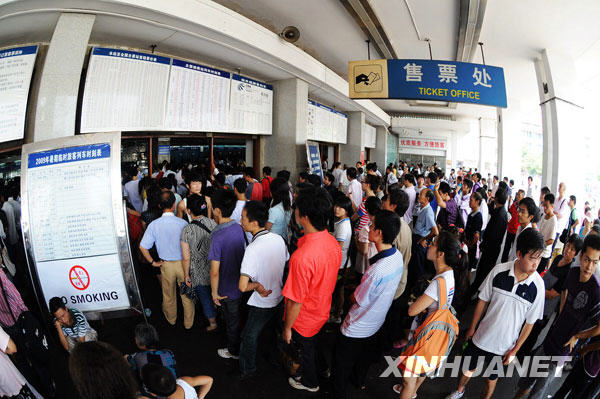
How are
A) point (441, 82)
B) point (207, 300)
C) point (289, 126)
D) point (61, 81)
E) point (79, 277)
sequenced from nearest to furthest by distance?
point (79, 277) → point (207, 300) → point (61, 81) → point (441, 82) → point (289, 126)

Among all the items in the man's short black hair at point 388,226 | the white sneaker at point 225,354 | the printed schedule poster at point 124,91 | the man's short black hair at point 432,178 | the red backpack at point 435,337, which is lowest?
the white sneaker at point 225,354

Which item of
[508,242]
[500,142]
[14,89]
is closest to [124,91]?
[14,89]

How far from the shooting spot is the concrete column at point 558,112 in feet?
17.9

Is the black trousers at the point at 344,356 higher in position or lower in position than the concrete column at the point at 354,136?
lower

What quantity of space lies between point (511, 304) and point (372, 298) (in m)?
0.87

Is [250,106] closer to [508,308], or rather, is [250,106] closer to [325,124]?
[325,124]

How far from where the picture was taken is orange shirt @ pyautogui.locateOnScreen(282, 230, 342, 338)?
1.63 m

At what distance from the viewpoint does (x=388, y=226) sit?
1724 millimetres

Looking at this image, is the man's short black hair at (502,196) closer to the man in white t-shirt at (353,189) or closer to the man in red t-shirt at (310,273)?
the man in white t-shirt at (353,189)

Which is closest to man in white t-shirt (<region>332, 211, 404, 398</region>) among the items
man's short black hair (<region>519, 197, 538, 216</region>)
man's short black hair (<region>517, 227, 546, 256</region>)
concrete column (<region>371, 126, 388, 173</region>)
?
man's short black hair (<region>517, 227, 546, 256</region>)

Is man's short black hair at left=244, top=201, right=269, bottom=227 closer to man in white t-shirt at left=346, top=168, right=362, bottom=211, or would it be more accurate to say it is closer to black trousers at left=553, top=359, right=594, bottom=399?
black trousers at left=553, top=359, right=594, bottom=399

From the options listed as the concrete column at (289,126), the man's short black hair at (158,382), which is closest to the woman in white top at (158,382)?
the man's short black hair at (158,382)

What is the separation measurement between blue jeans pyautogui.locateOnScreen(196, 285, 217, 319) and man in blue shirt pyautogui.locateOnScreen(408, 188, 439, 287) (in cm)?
212

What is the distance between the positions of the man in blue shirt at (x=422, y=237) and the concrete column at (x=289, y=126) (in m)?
3.49
